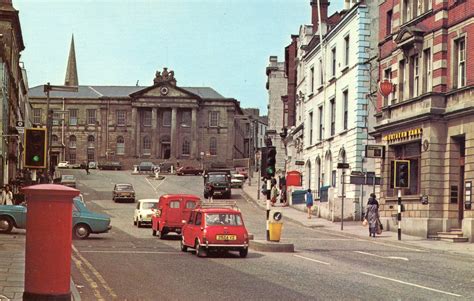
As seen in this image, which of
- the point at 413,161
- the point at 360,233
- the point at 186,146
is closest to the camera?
the point at 360,233

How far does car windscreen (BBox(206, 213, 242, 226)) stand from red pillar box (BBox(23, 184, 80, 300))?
1340cm

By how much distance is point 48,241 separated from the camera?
38.0 feet

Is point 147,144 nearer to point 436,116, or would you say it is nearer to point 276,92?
point 276,92

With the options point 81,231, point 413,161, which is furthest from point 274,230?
point 413,161

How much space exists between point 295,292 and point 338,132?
39363mm

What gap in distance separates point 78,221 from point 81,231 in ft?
1.71

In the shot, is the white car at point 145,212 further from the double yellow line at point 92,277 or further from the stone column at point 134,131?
the stone column at point 134,131

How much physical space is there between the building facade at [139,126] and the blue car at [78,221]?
109 metres

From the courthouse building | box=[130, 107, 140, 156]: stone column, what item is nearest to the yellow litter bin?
the courthouse building

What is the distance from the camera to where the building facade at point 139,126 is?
14250 centimetres

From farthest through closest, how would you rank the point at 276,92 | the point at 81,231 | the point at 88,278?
the point at 276,92 → the point at 81,231 → the point at 88,278

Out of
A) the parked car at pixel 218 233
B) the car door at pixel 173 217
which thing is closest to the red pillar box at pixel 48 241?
the parked car at pixel 218 233

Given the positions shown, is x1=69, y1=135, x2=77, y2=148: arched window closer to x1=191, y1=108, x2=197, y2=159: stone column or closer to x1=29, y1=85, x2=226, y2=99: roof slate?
x1=29, y1=85, x2=226, y2=99: roof slate

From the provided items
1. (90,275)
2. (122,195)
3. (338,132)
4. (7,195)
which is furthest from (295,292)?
(122,195)
